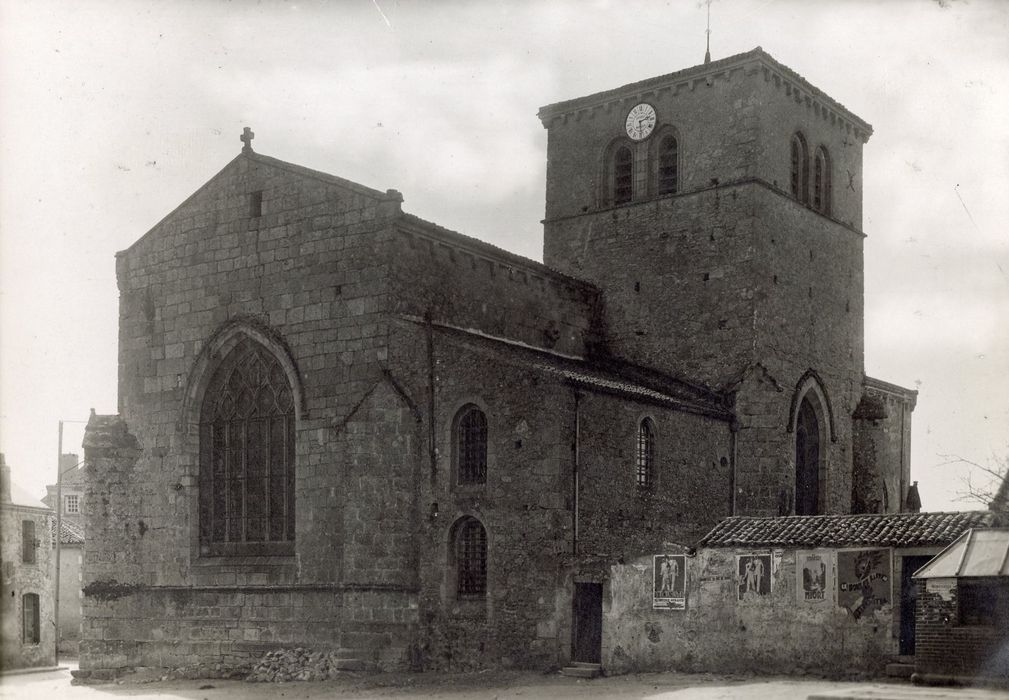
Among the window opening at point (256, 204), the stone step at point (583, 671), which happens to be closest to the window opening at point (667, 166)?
the window opening at point (256, 204)

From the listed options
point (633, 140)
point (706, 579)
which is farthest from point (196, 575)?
point (633, 140)

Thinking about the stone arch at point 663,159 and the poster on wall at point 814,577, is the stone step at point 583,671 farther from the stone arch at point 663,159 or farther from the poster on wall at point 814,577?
the stone arch at point 663,159

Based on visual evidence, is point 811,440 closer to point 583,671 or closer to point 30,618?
point 583,671

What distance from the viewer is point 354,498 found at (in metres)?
24.5

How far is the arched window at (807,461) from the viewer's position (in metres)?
31.9

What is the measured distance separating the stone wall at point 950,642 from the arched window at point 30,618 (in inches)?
1259

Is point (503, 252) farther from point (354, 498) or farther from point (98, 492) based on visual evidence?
point (98, 492)

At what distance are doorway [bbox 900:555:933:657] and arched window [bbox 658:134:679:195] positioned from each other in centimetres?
1415

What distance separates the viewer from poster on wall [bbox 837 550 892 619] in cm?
2044

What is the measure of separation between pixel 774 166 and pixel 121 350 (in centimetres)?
1623

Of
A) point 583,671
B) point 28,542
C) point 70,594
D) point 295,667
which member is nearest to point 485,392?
point 583,671

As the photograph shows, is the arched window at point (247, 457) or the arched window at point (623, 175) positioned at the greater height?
the arched window at point (623, 175)

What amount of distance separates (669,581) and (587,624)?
2273 mm

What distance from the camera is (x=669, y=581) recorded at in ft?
73.2
